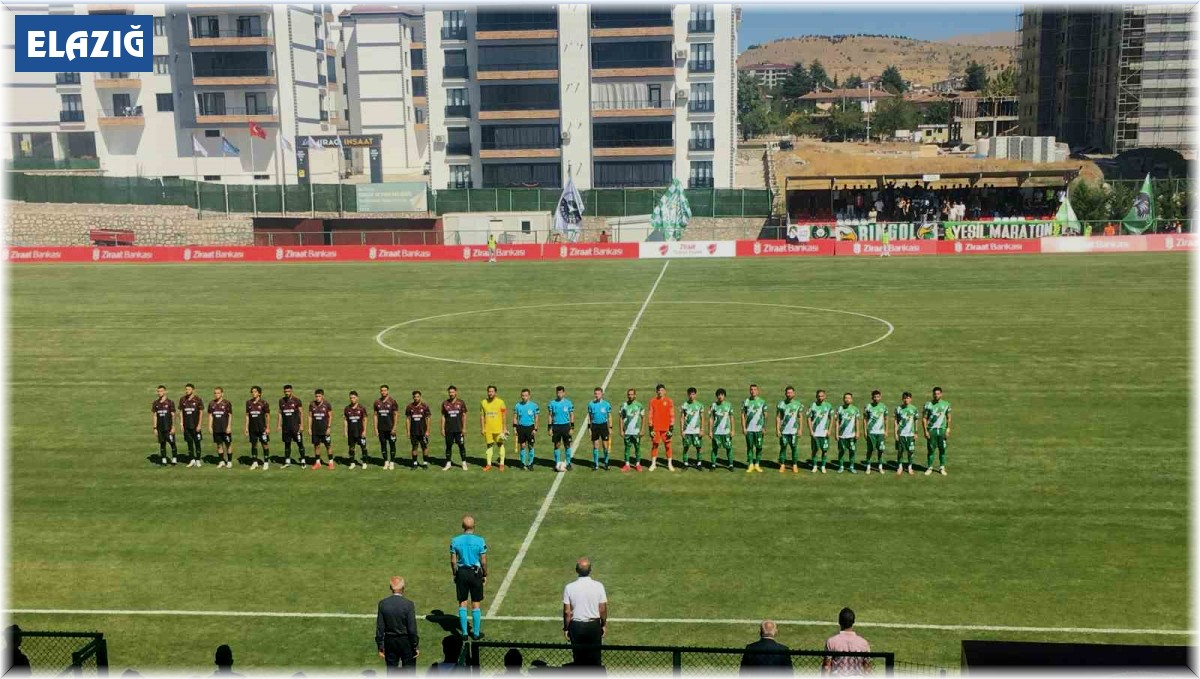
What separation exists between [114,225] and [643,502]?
65.0 meters

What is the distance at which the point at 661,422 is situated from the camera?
22.7m

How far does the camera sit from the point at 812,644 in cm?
1469

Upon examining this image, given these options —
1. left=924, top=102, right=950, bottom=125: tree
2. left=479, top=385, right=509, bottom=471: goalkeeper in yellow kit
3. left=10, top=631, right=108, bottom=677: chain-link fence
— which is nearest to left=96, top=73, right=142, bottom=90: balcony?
left=479, top=385, right=509, bottom=471: goalkeeper in yellow kit

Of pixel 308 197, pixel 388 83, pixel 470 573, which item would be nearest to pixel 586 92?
pixel 308 197

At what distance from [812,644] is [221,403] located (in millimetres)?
13671

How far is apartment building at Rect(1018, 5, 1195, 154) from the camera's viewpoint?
324 ft

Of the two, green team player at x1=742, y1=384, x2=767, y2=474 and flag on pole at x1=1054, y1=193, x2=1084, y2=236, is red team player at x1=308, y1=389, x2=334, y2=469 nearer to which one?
green team player at x1=742, y1=384, x2=767, y2=474

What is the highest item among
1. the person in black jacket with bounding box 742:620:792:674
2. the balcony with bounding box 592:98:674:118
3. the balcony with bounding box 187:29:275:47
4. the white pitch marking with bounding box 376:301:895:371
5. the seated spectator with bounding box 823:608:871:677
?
the balcony with bounding box 187:29:275:47

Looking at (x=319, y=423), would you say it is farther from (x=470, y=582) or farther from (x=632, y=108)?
(x=632, y=108)

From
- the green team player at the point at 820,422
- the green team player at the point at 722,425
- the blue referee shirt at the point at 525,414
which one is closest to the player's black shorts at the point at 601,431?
the blue referee shirt at the point at 525,414

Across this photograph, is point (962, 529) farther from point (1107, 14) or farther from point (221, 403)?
point (1107, 14)

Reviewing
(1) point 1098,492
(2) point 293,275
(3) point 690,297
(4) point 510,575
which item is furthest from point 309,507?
(2) point 293,275

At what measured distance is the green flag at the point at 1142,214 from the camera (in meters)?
67.1

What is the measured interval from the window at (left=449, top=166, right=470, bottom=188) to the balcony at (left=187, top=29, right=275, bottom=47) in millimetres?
19156
